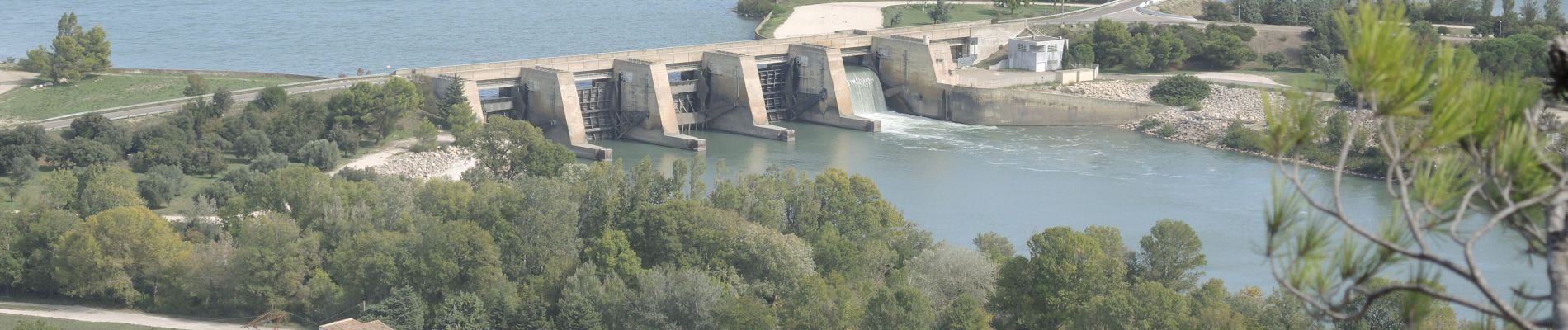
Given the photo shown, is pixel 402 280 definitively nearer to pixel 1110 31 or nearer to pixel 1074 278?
pixel 1074 278

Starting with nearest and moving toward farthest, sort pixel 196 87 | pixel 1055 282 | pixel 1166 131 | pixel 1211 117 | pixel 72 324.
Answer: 1. pixel 1055 282
2. pixel 72 324
3. pixel 196 87
4. pixel 1166 131
5. pixel 1211 117

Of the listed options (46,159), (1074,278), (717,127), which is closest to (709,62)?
(717,127)

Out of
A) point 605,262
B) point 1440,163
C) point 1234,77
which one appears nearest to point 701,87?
point 1234,77

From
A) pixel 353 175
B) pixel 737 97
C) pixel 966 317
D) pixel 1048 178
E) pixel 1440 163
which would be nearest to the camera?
pixel 1440 163

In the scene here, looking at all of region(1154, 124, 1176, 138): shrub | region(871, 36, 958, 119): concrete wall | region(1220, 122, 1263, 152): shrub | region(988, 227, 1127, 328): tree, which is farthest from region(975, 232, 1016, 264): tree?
region(871, 36, 958, 119): concrete wall

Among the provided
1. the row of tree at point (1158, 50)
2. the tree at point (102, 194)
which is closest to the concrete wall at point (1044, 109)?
the row of tree at point (1158, 50)

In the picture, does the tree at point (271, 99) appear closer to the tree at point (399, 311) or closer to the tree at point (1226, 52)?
the tree at point (399, 311)

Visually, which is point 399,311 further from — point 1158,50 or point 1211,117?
point 1158,50
